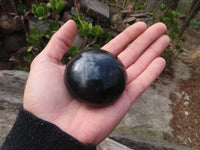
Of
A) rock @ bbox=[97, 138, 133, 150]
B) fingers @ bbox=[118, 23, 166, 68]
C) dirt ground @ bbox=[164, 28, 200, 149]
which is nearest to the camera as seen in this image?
rock @ bbox=[97, 138, 133, 150]

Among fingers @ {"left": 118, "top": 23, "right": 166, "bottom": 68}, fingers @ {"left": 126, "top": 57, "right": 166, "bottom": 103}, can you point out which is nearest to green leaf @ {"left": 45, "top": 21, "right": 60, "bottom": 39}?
fingers @ {"left": 118, "top": 23, "right": 166, "bottom": 68}

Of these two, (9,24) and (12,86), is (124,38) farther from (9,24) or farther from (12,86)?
(9,24)

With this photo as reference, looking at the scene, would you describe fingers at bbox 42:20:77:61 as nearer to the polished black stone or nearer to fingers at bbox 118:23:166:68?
the polished black stone

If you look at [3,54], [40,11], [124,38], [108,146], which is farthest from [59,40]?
[3,54]

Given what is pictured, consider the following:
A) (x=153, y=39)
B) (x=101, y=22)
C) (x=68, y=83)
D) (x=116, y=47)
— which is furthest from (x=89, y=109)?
(x=101, y=22)

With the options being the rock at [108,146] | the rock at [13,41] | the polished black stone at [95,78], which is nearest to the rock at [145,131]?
the rock at [108,146]

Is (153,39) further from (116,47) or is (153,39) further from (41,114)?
(41,114)
